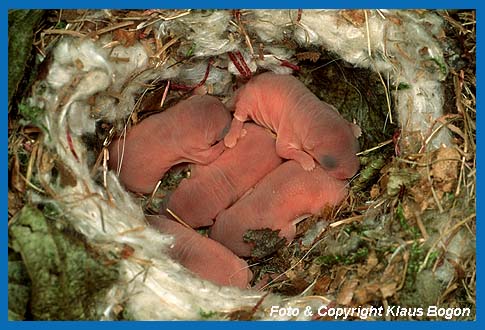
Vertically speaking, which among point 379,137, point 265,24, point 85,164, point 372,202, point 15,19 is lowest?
point 372,202

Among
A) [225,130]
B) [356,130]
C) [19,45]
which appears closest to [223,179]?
[225,130]

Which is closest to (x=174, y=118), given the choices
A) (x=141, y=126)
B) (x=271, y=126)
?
(x=141, y=126)

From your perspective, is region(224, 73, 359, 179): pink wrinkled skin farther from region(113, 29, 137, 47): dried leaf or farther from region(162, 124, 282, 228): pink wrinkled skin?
region(113, 29, 137, 47): dried leaf

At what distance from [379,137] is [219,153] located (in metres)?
1.02

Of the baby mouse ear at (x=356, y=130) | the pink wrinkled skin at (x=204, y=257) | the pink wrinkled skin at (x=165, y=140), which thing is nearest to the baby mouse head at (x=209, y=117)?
the pink wrinkled skin at (x=165, y=140)

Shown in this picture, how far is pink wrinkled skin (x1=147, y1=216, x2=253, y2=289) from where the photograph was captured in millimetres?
3240

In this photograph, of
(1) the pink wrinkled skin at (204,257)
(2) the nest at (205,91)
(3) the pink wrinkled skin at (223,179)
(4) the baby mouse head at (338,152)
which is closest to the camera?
(2) the nest at (205,91)

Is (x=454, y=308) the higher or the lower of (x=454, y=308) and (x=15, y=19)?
the lower

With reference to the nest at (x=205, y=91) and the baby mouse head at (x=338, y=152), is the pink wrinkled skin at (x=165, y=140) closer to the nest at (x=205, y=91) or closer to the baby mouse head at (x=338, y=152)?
the nest at (x=205, y=91)

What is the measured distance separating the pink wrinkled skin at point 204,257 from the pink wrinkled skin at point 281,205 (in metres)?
0.13

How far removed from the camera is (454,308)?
273 centimetres

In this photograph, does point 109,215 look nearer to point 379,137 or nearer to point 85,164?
point 85,164

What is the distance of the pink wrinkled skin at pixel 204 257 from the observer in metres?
3.24

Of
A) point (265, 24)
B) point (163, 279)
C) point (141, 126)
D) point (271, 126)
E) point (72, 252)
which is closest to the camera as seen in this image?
point (72, 252)
